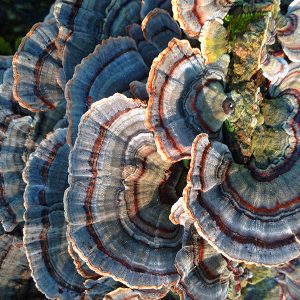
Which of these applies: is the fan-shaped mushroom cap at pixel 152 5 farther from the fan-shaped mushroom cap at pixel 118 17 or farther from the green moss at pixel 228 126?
the green moss at pixel 228 126

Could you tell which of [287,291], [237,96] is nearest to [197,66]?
[237,96]

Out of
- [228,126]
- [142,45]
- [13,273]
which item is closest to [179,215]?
[228,126]

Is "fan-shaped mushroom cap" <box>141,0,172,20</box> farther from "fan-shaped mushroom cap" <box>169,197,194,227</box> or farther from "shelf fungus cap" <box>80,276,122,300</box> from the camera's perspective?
"shelf fungus cap" <box>80,276,122,300</box>

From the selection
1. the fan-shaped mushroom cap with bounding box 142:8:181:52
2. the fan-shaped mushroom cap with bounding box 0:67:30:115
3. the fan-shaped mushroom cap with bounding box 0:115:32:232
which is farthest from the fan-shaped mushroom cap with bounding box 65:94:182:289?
the fan-shaped mushroom cap with bounding box 0:67:30:115

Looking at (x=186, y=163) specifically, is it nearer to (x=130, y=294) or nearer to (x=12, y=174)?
(x=130, y=294)

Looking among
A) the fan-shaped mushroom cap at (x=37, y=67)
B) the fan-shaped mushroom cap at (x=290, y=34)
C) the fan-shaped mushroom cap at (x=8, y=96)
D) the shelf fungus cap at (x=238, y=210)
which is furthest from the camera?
the fan-shaped mushroom cap at (x=8, y=96)

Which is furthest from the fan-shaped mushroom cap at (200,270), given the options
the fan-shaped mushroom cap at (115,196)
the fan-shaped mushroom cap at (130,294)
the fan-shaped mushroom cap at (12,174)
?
the fan-shaped mushroom cap at (12,174)

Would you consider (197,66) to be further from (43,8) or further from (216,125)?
(43,8)
